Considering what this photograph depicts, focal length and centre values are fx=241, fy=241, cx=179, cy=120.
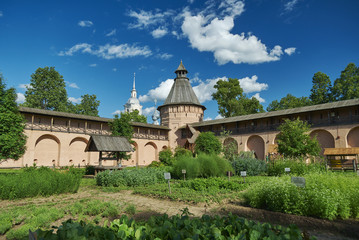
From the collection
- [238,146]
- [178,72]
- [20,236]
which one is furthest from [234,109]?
[20,236]

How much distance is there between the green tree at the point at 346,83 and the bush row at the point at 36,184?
3043 cm

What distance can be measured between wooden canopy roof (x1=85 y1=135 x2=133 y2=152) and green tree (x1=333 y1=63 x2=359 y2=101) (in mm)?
26278

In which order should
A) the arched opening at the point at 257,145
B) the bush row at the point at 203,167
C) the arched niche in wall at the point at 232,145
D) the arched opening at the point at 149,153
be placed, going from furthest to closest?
the arched opening at the point at 149,153 → the arched opening at the point at 257,145 → the arched niche in wall at the point at 232,145 → the bush row at the point at 203,167

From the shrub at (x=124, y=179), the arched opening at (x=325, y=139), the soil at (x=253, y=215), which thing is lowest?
the soil at (x=253, y=215)

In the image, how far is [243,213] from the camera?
5.38m

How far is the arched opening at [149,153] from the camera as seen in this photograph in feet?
99.0

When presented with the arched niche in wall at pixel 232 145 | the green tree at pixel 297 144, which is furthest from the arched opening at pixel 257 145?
the green tree at pixel 297 144

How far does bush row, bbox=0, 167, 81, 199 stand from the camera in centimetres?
738

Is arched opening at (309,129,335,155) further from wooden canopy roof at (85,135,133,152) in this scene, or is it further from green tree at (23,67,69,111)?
green tree at (23,67,69,111)

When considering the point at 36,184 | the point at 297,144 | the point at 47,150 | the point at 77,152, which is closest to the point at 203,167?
the point at 36,184

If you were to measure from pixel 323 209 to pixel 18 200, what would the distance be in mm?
8238

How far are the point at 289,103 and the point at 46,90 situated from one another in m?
33.9

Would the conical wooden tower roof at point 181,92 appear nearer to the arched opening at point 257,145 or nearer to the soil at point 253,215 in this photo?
the arched opening at point 257,145

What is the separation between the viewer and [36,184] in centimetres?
778
